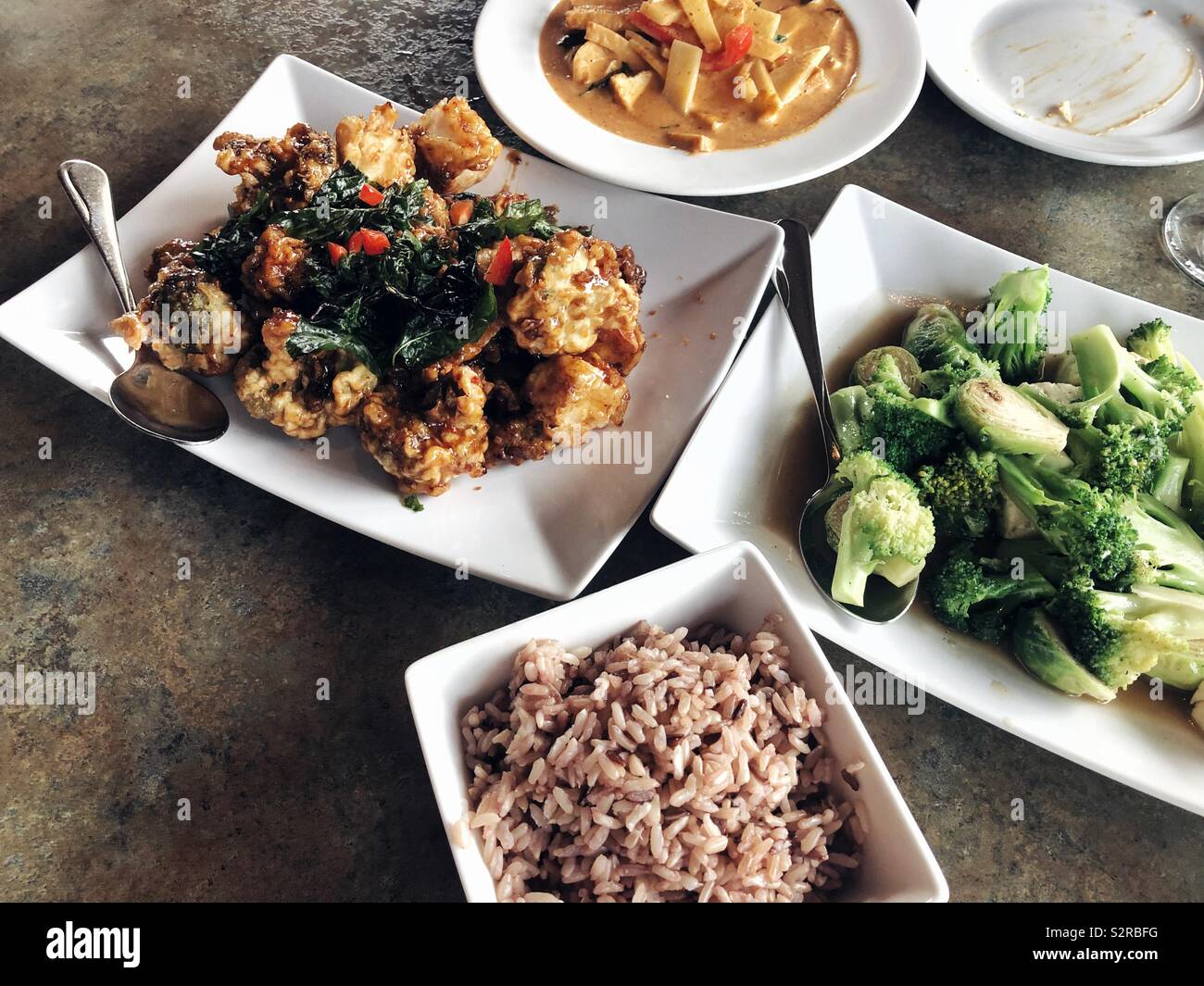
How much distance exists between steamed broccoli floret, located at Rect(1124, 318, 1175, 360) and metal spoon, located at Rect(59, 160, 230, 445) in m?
2.73

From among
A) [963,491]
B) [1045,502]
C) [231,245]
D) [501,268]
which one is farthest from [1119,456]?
[231,245]

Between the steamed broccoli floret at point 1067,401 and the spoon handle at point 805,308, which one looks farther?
the spoon handle at point 805,308

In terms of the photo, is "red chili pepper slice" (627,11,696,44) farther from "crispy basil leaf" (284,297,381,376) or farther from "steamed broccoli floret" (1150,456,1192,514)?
"steamed broccoli floret" (1150,456,1192,514)

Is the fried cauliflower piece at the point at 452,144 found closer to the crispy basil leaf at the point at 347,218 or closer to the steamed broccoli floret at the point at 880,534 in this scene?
the crispy basil leaf at the point at 347,218

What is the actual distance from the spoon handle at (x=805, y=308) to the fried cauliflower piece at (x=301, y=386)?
1.28 m

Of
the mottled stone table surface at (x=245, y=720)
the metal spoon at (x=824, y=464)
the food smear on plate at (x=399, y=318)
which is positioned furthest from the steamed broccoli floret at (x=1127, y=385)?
the food smear on plate at (x=399, y=318)

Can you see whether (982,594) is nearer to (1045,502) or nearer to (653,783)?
(1045,502)

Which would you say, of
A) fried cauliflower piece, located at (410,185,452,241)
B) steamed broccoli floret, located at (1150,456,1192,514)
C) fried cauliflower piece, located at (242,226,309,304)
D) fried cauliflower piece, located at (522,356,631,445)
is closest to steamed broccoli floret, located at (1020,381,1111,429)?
steamed broccoli floret, located at (1150,456,1192,514)

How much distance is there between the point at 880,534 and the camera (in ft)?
7.38

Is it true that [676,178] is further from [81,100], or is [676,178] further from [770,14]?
[81,100]

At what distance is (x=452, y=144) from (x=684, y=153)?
83 cm

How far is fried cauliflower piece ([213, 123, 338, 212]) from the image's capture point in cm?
277

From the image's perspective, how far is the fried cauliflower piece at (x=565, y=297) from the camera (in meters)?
2.41
